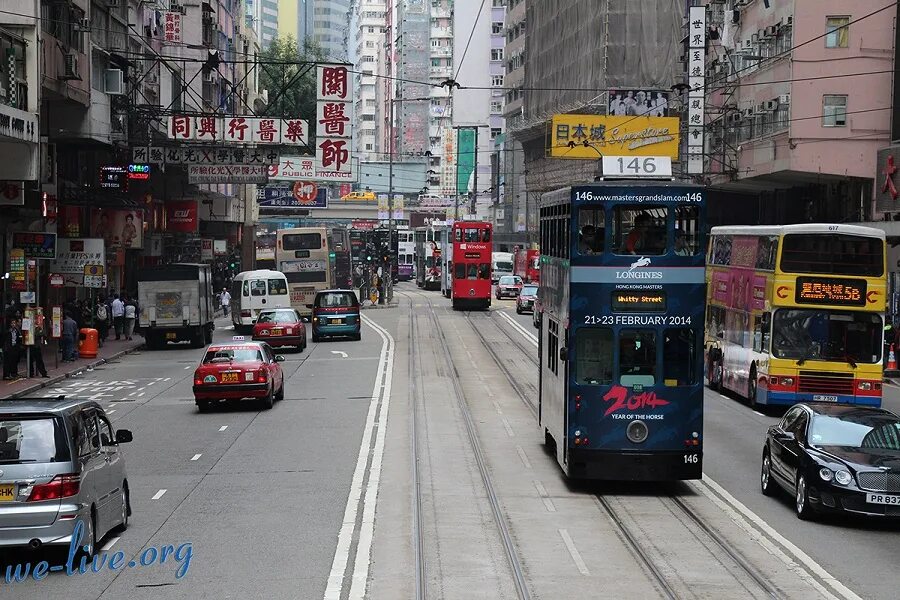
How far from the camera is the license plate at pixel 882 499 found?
1536 centimetres

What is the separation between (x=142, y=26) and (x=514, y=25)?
56.4m

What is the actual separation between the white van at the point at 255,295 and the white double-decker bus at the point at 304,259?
24.0 ft

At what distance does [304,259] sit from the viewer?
64.2 metres

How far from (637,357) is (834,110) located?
99.8 ft

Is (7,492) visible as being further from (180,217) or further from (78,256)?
(180,217)

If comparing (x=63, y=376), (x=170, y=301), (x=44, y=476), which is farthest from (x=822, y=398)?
(x=170, y=301)

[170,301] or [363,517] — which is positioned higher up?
[170,301]

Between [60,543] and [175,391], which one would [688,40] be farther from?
[60,543]

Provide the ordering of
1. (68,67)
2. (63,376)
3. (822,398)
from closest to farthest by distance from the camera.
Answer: (822,398), (63,376), (68,67)

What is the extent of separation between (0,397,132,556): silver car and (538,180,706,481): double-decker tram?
7.11 meters

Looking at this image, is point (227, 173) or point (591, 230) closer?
point (591, 230)

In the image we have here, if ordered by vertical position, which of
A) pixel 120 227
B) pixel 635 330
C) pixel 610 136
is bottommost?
pixel 635 330

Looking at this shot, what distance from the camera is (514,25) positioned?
10931 cm

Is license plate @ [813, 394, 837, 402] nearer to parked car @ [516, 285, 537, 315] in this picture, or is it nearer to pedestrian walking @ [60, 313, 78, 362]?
pedestrian walking @ [60, 313, 78, 362]
